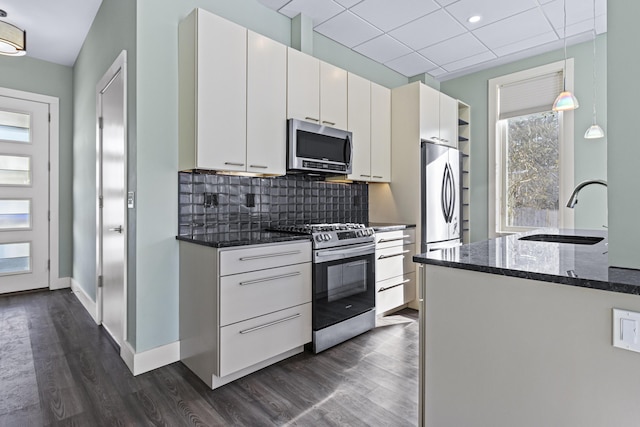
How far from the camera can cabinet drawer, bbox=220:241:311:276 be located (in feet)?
6.75

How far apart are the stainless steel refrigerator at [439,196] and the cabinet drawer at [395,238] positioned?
14 centimetres

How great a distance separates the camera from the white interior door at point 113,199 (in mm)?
2533

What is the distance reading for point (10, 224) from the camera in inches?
163

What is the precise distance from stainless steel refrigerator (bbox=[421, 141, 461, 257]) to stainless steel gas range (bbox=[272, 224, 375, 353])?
38.7 inches

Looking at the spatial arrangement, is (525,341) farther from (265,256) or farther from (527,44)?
(527,44)

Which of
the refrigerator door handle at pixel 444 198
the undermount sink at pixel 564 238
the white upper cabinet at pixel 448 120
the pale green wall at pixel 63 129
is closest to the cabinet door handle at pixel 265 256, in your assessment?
the undermount sink at pixel 564 238

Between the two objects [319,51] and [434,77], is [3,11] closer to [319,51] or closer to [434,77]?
[319,51]

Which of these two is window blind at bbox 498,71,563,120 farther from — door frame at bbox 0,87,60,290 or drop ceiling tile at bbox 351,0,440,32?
door frame at bbox 0,87,60,290

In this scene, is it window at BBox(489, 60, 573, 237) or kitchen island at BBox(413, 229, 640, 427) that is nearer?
kitchen island at BBox(413, 229, 640, 427)

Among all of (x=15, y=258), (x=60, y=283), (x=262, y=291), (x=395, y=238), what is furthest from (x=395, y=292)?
(x=15, y=258)

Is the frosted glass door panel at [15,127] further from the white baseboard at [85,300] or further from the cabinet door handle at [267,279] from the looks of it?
the cabinet door handle at [267,279]

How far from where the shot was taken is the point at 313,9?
3150 millimetres

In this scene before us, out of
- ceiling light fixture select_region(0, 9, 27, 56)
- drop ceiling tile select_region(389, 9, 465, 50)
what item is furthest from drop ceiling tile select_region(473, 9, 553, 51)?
ceiling light fixture select_region(0, 9, 27, 56)

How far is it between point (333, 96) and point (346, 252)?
1476 mm
